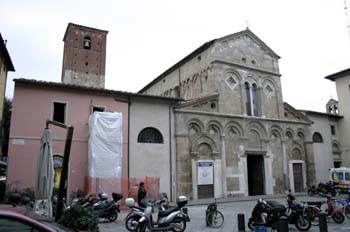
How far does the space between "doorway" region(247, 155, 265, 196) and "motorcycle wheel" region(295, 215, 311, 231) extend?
44.0ft

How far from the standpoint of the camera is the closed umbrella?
775 centimetres

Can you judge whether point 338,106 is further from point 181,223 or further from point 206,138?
point 181,223

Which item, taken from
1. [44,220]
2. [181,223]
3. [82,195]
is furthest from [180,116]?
[44,220]

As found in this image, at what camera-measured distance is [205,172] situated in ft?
63.4

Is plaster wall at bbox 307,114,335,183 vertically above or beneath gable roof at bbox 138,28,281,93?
beneath

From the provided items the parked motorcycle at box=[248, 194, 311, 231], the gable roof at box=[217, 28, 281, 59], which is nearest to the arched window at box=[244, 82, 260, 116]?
the gable roof at box=[217, 28, 281, 59]

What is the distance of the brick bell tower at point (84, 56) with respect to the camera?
99.7 feet

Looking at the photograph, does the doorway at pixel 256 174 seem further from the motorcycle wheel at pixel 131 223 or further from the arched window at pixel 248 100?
the motorcycle wheel at pixel 131 223

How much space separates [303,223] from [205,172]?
10.4 m

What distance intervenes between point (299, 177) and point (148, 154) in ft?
45.5

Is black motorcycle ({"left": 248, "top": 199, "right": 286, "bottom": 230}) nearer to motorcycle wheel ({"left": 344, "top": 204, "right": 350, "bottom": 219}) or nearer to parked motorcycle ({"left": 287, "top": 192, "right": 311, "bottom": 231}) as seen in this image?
parked motorcycle ({"left": 287, "top": 192, "right": 311, "bottom": 231})

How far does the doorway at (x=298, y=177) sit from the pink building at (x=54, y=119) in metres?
14.6

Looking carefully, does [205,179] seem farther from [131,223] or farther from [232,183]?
[131,223]

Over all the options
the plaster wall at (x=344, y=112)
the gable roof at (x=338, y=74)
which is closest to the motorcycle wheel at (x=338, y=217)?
the plaster wall at (x=344, y=112)
